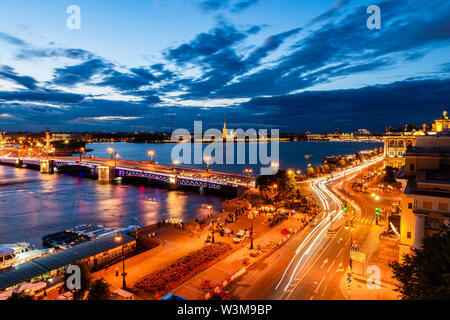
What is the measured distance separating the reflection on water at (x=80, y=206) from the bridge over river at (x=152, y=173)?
310 cm

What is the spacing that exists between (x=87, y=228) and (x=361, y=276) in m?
31.5

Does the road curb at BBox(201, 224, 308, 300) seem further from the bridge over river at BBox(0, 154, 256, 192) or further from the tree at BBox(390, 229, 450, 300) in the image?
the bridge over river at BBox(0, 154, 256, 192)

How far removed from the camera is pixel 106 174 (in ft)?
270

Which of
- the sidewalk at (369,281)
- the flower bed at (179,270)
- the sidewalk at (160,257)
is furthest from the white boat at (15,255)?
the sidewalk at (369,281)

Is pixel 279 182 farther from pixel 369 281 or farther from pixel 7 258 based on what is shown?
pixel 7 258

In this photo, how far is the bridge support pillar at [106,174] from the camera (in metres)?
82.1

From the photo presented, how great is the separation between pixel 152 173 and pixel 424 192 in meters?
62.7

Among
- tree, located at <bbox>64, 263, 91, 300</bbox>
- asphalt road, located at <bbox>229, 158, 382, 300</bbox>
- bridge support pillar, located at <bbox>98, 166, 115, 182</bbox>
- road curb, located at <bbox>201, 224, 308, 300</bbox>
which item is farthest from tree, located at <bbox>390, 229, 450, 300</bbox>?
bridge support pillar, located at <bbox>98, 166, 115, 182</bbox>

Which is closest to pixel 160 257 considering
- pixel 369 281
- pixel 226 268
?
pixel 226 268

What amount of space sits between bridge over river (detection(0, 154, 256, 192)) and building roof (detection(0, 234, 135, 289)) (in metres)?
31.8

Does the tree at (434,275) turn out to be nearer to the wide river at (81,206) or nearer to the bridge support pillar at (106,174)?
the wide river at (81,206)

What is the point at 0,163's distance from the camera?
124m

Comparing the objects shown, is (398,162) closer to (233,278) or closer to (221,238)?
(221,238)
